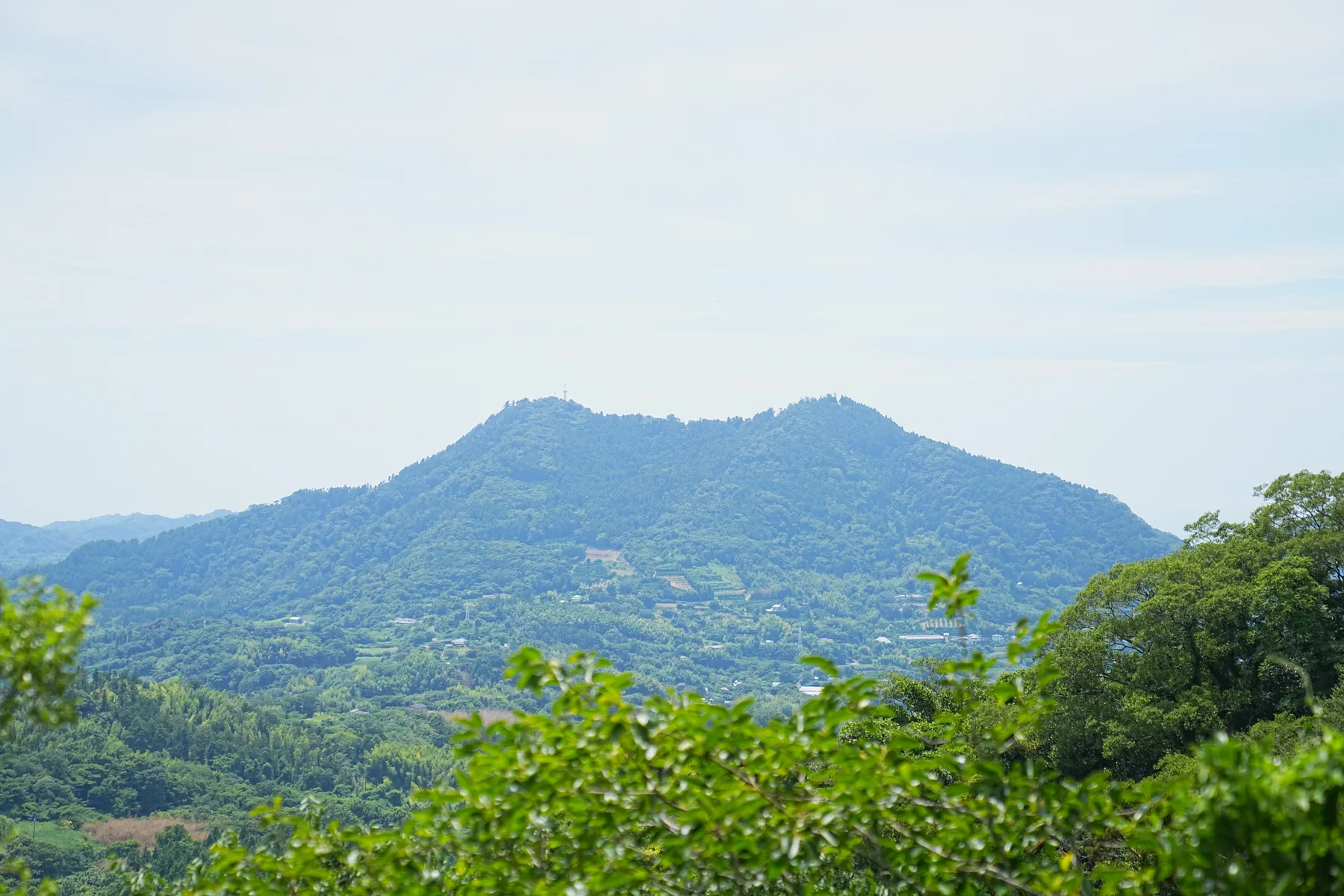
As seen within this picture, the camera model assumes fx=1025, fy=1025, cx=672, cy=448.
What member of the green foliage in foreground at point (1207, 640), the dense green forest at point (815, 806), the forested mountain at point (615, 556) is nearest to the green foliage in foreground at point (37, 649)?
the dense green forest at point (815, 806)

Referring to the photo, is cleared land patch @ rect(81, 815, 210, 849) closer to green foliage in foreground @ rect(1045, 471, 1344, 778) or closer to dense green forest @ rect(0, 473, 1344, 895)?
green foliage in foreground @ rect(1045, 471, 1344, 778)

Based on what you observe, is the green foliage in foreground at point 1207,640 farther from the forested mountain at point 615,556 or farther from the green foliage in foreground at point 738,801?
the forested mountain at point 615,556

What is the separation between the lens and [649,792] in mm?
3369

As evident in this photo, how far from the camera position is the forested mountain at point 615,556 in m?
116

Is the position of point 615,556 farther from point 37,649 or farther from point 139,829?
point 37,649

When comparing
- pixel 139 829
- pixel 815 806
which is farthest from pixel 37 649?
pixel 139 829

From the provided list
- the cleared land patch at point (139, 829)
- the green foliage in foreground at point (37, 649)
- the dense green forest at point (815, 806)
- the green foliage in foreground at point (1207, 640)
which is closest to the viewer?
the dense green forest at point (815, 806)

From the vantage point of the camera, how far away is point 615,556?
6299 inches

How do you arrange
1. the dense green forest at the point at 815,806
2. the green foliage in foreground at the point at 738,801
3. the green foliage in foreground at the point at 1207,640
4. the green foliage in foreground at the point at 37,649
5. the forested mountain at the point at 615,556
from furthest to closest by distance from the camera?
1. the forested mountain at the point at 615,556
2. the green foliage in foreground at the point at 1207,640
3. the green foliage in foreground at the point at 37,649
4. the green foliage in foreground at the point at 738,801
5. the dense green forest at the point at 815,806

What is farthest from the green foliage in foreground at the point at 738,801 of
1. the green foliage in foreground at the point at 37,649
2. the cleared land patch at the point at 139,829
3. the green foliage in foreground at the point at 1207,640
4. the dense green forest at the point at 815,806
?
the cleared land patch at the point at 139,829

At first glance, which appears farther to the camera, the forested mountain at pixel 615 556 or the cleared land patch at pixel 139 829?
the forested mountain at pixel 615 556

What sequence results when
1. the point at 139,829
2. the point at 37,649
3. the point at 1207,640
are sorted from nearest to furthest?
the point at 37,649, the point at 1207,640, the point at 139,829

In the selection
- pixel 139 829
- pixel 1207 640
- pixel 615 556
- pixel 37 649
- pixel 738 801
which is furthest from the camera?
pixel 615 556

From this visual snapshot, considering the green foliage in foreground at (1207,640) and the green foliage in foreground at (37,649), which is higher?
the green foliage in foreground at (37,649)
